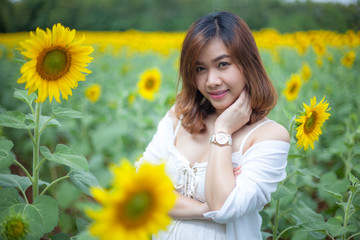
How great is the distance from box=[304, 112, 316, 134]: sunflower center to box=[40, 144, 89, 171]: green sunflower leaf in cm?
91

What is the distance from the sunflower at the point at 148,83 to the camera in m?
3.06

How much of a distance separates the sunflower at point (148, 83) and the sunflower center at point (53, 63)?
74.7 inches

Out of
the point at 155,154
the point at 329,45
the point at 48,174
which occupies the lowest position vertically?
the point at 48,174

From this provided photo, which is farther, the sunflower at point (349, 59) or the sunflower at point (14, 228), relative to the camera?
the sunflower at point (349, 59)

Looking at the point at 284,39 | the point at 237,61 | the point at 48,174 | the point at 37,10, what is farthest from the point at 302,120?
the point at 284,39

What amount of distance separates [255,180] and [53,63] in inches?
33.0

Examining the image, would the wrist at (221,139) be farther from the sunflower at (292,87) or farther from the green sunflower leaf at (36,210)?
the sunflower at (292,87)

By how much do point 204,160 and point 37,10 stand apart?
3742 mm

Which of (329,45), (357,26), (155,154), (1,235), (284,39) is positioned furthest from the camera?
(284,39)

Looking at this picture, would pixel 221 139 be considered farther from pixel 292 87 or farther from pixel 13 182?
pixel 292 87

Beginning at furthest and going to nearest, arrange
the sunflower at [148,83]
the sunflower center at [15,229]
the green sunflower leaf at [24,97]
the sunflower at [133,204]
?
the sunflower at [148,83], the green sunflower leaf at [24,97], the sunflower center at [15,229], the sunflower at [133,204]

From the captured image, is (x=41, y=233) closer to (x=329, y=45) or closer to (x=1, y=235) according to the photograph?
(x=1, y=235)

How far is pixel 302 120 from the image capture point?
1.31 metres

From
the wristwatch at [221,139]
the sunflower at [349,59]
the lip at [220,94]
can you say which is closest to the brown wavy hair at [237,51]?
the lip at [220,94]
